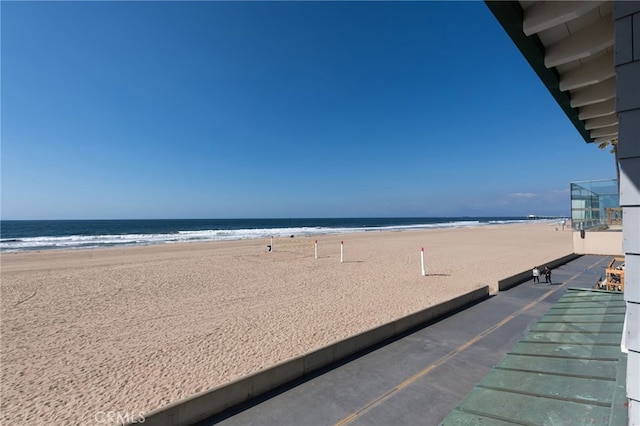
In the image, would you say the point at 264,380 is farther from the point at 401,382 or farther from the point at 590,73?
the point at 590,73

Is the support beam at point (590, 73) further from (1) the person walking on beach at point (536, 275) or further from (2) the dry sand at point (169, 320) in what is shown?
(1) the person walking on beach at point (536, 275)

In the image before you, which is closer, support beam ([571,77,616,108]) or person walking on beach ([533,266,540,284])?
support beam ([571,77,616,108])

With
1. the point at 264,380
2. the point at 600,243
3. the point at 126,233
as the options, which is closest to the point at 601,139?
the point at 600,243

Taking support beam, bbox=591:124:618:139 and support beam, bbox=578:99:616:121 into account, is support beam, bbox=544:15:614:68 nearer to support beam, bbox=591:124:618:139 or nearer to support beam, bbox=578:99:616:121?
support beam, bbox=578:99:616:121

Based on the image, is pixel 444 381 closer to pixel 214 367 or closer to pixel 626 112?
pixel 214 367

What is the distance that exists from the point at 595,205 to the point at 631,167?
40.5 feet

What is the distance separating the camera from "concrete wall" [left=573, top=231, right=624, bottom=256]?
31.3 feet

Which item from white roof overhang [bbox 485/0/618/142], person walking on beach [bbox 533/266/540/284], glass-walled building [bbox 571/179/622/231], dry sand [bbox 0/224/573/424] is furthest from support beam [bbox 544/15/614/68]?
person walking on beach [bbox 533/266/540/284]

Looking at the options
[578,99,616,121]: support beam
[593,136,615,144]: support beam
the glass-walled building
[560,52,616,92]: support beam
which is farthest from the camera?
the glass-walled building

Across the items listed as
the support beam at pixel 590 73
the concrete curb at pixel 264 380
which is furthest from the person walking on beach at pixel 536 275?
the support beam at pixel 590 73

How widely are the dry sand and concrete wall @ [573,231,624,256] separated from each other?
4.57 m

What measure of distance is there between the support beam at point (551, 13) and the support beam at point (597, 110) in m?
2.12

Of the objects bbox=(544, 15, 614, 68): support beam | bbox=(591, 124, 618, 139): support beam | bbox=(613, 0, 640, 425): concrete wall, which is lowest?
bbox=(613, 0, 640, 425): concrete wall

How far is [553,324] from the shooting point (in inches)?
206
